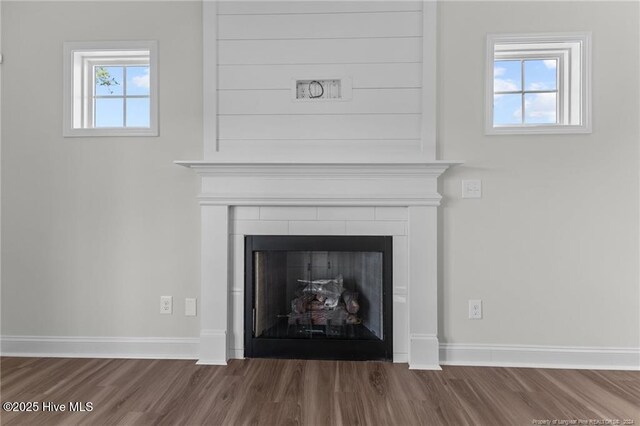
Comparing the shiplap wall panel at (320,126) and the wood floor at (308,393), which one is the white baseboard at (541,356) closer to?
the wood floor at (308,393)

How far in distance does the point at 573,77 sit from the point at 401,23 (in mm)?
1163

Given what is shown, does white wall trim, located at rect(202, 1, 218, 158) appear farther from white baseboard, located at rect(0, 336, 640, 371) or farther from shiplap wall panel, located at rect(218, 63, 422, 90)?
white baseboard, located at rect(0, 336, 640, 371)

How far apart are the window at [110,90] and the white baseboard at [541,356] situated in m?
2.40

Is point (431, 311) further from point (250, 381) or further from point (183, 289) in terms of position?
point (183, 289)

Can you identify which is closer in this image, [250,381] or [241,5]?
[250,381]

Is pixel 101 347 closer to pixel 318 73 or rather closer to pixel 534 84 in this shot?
pixel 318 73

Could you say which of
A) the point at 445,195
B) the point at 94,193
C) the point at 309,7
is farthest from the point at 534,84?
the point at 94,193

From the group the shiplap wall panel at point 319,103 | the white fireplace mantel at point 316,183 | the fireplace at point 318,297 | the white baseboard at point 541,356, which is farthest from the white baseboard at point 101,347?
the white baseboard at point 541,356

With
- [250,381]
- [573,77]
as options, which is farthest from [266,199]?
[573,77]

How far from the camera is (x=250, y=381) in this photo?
206cm

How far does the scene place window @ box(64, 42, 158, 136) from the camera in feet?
7.97

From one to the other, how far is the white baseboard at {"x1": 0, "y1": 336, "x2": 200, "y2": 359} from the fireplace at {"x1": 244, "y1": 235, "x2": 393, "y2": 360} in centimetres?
44

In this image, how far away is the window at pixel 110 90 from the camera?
95.7 inches

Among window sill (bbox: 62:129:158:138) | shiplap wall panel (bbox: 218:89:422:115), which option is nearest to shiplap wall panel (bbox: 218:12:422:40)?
shiplap wall panel (bbox: 218:89:422:115)
